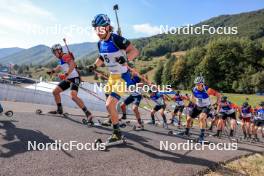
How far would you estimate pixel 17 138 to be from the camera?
8.15 metres

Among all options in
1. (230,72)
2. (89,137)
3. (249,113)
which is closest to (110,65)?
(89,137)

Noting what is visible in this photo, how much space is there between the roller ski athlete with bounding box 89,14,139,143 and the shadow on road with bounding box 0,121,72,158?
164 centimetres

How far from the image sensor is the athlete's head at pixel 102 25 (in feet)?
26.5

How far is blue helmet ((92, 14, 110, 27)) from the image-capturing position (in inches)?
318

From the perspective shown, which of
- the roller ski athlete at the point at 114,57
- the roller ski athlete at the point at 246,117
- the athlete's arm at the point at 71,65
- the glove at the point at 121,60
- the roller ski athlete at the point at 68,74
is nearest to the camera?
the glove at the point at 121,60

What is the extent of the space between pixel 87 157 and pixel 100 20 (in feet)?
10.7

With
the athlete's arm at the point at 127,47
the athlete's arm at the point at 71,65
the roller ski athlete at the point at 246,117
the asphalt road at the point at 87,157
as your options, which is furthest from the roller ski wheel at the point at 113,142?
the roller ski athlete at the point at 246,117

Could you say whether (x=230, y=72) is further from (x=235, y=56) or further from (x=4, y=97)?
(x=4, y=97)

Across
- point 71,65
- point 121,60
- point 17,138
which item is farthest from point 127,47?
point 71,65

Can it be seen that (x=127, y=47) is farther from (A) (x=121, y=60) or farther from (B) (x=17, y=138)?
(B) (x=17, y=138)

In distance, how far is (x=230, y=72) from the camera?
91000 mm

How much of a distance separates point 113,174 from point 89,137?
3187mm

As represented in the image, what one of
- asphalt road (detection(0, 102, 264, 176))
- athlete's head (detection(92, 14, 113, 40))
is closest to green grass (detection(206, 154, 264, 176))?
asphalt road (detection(0, 102, 264, 176))

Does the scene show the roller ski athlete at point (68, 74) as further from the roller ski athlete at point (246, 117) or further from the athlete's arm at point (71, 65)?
the roller ski athlete at point (246, 117)
